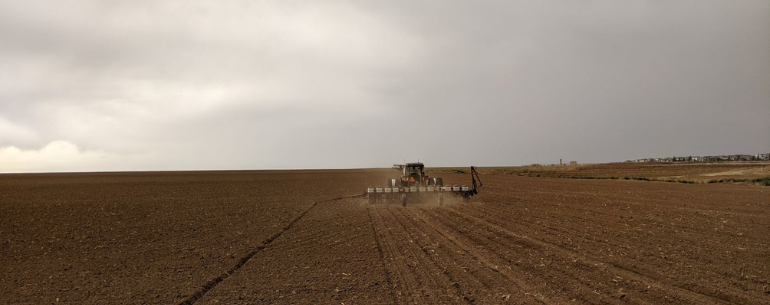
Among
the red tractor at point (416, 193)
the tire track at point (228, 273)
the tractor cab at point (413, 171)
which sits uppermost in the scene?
the tractor cab at point (413, 171)

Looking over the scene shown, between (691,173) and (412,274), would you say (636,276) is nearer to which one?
(412,274)

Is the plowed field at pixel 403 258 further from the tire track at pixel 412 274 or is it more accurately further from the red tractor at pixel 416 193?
the red tractor at pixel 416 193

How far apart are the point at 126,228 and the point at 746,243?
852 inches

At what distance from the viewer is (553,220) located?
54.9ft

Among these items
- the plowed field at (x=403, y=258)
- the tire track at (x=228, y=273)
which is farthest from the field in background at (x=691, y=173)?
the tire track at (x=228, y=273)

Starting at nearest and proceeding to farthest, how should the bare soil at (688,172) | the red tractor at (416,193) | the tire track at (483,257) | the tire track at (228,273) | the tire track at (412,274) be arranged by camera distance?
the tire track at (412,274) → the tire track at (483,257) → the tire track at (228,273) → the red tractor at (416,193) → the bare soil at (688,172)

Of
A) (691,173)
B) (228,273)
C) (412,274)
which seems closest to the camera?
(412,274)

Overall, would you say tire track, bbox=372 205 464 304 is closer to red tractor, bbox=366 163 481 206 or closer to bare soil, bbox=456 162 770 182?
red tractor, bbox=366 163 481 206

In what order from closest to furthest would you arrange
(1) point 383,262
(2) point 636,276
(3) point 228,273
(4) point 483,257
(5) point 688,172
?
(2) point 636,276
(3) point 228,273
(1) point 383,262
(4) point 483,257
(5) point 688,172

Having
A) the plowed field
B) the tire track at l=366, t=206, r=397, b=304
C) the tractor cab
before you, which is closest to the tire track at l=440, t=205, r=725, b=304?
the plowed field

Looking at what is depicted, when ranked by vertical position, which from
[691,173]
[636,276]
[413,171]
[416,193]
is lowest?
[636,276]

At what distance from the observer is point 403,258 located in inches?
413

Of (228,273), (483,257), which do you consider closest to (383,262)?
(483,257)

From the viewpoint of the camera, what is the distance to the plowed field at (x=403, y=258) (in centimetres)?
793
